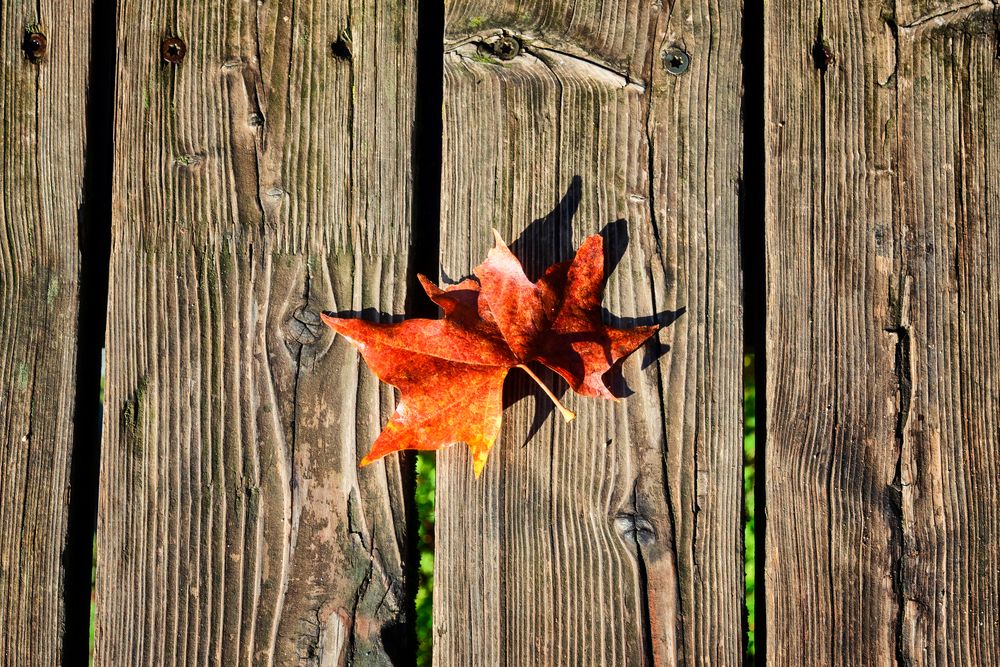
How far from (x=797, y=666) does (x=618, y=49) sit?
1.56 meters

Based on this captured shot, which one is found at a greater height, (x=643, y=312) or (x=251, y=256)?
(x=251, y=256)

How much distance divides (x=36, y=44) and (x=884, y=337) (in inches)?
89.0

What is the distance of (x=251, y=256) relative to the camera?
1780 millimetres

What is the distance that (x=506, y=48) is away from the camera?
1.79 m

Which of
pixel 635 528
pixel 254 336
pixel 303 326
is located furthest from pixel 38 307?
pixel 635 528

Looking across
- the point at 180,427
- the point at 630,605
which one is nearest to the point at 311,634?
the point at 180,427

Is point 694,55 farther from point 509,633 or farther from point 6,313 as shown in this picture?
point 6,313

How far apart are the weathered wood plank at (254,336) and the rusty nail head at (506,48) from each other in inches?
8.9

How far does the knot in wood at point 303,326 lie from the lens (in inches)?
69.8

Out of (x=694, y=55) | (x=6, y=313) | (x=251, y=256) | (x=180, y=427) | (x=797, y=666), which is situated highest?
(x=694, y=55)

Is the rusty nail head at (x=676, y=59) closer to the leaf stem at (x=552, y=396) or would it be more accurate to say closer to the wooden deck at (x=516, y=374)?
the wooden deck at (x=516, y=374)

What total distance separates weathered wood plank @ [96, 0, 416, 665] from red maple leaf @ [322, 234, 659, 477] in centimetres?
12

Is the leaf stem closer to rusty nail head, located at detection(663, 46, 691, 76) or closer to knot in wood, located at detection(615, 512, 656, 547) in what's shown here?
knot in wood, located at detection(615, 512, 656, 547)

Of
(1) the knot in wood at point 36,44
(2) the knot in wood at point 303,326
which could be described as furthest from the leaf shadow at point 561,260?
(1) the knot in wood at point 36,44
